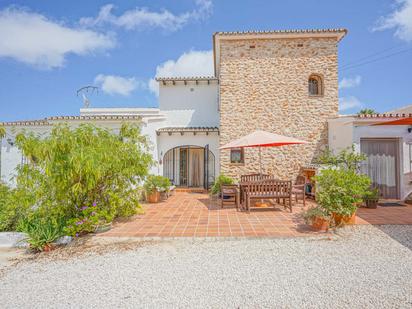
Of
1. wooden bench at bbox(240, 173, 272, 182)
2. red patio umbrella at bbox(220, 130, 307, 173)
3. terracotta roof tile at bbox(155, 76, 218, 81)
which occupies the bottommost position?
wooden bench at bbox(240, 173, 272, 182)

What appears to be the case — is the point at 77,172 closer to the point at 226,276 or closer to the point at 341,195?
the point at 226,276

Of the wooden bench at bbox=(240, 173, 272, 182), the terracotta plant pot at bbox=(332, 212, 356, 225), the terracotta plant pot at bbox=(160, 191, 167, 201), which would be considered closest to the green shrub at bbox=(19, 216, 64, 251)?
the terracotta plant pot at bbox=(160, 191, 167, 201)

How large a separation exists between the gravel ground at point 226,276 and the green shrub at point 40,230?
1.96ft

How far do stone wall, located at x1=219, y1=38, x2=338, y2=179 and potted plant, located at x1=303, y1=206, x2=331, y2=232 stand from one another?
226 inches

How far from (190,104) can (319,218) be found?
36.5ft

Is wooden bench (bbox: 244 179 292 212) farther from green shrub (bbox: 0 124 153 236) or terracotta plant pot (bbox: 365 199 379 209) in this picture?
green shrub (bbox: 0 124 153 236)

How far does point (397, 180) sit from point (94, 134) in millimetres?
11551

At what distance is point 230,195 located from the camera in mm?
7988

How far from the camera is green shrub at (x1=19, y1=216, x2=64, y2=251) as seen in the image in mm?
4668

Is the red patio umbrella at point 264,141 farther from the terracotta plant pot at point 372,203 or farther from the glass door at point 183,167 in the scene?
the glass door at point 183,167

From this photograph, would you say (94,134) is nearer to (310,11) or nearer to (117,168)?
(117,168)

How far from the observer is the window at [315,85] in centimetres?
1130

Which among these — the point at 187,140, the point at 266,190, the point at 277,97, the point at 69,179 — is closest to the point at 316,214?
the point at 266,190

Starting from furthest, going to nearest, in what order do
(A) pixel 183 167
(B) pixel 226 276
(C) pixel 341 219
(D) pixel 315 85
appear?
(A) pixel 183 167 → (D) pixel 315 85 → (C) pixel 341 219 → (B) pixel 226 276
